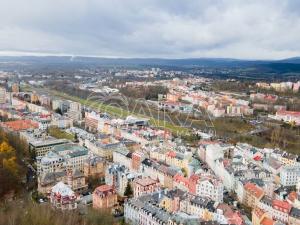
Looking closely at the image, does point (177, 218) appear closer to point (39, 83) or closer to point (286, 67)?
point (39, 83)

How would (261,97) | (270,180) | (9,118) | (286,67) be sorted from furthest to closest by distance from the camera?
(286,67) < (261,97) < (9,118) < (270,180)

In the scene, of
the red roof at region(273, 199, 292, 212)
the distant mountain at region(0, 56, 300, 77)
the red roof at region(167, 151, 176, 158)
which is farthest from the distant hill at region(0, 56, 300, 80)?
the red roof at region(273, 199, 292, 212)

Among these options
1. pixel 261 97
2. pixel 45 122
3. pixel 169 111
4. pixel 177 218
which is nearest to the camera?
pixel 177 218

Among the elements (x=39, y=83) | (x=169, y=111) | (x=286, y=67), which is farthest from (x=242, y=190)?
(x=286, y=67)

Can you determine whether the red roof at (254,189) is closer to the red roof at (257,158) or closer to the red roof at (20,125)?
the red roof at (257,158)

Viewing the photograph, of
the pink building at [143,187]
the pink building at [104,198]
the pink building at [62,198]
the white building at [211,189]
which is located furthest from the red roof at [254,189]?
the pink building at [62,198]
